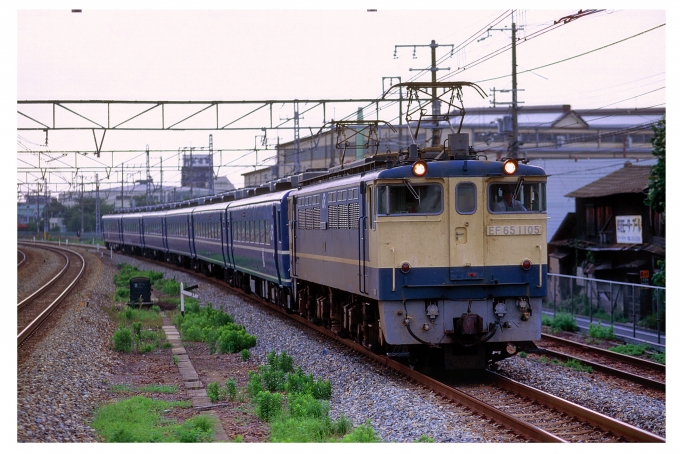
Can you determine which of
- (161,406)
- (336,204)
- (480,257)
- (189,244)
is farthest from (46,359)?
(189,244)

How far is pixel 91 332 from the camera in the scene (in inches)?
748

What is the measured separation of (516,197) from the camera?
13.1m

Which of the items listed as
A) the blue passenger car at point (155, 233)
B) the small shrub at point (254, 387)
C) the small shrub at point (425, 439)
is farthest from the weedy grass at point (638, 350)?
the blue passenger car at point (155, 233)

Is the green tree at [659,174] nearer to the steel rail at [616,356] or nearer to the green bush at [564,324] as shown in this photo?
the green bush at [564,324]

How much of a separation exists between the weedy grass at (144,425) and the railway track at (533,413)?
3263 mm

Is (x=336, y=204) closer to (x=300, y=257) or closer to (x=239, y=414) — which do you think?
(x=300, y=257)

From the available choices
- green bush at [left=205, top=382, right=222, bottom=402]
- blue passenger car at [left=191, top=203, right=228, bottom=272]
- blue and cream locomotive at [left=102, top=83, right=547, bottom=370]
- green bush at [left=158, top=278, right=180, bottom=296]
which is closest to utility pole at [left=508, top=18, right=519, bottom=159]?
blue passenger car at [left=191, top=203, right=228, bottom=272]

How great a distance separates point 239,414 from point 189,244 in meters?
28.5

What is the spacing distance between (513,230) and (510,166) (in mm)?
925

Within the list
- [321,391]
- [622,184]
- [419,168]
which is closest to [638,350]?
[419,168]

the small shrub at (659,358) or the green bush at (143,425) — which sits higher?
the green bush at (143,425)

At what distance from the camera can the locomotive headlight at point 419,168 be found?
12.7 meters

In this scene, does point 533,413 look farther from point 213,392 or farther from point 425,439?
point 213,392

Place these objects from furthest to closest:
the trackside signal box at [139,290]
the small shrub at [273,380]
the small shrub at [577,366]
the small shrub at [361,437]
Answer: the trackside signal box at [139,290]
the small shrub at [577,366]
the small shrub at [273,380]
the small shrub at [361,437]
